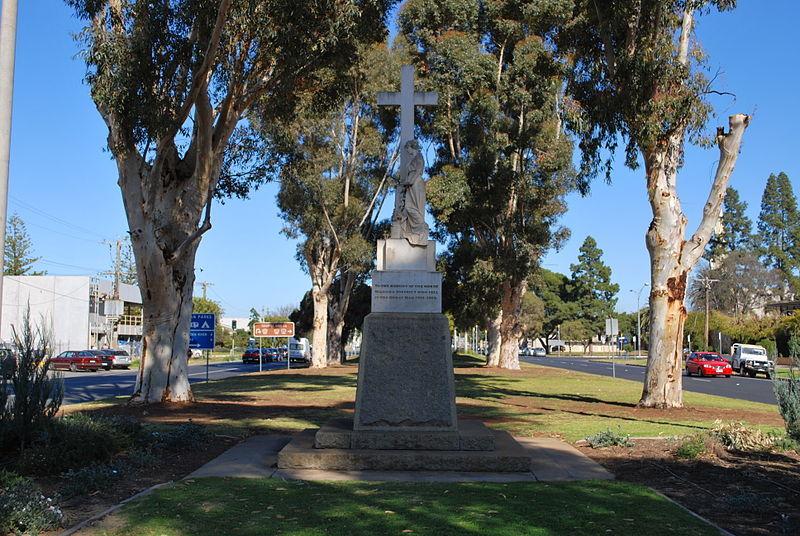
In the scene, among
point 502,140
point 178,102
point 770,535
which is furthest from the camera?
point 502,140

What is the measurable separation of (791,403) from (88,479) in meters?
8.49

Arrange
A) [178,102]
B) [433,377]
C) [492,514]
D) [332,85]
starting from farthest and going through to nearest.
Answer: [332,85] → [178,102] → [433,377] → [492,514]

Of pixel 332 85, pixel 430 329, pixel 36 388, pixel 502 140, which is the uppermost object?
pixel 502 140

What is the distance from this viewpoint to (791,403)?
948cm

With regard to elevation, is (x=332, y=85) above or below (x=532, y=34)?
below

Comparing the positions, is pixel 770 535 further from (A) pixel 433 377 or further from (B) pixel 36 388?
(B) pixel 36 388

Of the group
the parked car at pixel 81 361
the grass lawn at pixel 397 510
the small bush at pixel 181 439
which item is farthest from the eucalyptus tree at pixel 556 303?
the grass lawn at pixel 397 510

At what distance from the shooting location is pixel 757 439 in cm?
1015

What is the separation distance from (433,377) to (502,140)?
1025 inches

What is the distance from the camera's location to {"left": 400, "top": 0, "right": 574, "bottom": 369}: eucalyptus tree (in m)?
33.9

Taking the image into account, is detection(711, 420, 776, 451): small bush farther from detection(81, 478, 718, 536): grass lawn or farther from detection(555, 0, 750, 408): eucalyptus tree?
detection(555, 0, 750, 408): eucalyptus tree

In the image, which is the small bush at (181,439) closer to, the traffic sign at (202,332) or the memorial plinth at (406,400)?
the memorial plinth at (406,400)

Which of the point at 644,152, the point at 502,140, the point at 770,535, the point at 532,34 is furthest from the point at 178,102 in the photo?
the point at 532,34

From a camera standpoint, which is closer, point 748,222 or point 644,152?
point 644,152
